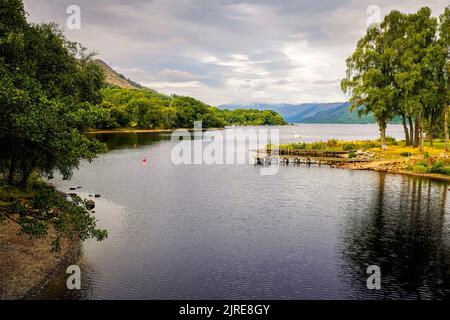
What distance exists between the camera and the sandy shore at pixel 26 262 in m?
24.2

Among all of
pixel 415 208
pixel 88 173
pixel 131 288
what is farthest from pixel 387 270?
pixel 88 173

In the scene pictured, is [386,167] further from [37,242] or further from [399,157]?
[37,242]

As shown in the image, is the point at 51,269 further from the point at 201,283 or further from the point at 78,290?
the point at 201,283

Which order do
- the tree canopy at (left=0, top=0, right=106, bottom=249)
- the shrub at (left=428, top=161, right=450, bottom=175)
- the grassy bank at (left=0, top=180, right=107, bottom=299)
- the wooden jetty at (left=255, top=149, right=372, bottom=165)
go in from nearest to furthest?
the tree canopy at (left=0, top=0, right=106, bottom=249)
the grassy bank at (left=0, top=180, right=107, bottom=299)
the shrub at (left=428, top=161, right=450, bottom=175)
the wooden jetty at (left=255, top=149, right=372, bottom=165)

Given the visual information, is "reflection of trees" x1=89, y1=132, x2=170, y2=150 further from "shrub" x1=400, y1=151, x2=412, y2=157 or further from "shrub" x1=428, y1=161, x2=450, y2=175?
"shrub" x1=428, y1=161, x2=450, y2=175

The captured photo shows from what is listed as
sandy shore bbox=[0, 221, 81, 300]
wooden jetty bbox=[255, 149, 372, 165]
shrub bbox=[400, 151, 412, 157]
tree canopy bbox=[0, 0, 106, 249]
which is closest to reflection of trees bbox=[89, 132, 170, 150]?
wooden jetty bbox=[255, 149, 372, 165]

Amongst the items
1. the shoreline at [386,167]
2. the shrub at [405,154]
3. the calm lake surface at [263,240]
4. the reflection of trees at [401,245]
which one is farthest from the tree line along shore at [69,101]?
the reflection of trees at [401,245]

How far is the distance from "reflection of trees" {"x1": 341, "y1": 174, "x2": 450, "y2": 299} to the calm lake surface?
104 millimetres

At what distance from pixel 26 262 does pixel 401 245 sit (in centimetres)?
3097

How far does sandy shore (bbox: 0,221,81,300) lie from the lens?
24.2 m

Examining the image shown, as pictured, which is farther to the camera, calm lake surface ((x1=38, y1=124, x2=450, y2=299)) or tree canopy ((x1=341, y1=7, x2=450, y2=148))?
tree canopy ((x1=341, y1=7, x2=450, y2=148))

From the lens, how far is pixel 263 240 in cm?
3581

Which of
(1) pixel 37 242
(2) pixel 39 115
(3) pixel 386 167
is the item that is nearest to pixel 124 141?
(3) pixel 386 167

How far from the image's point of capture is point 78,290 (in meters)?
24.9
